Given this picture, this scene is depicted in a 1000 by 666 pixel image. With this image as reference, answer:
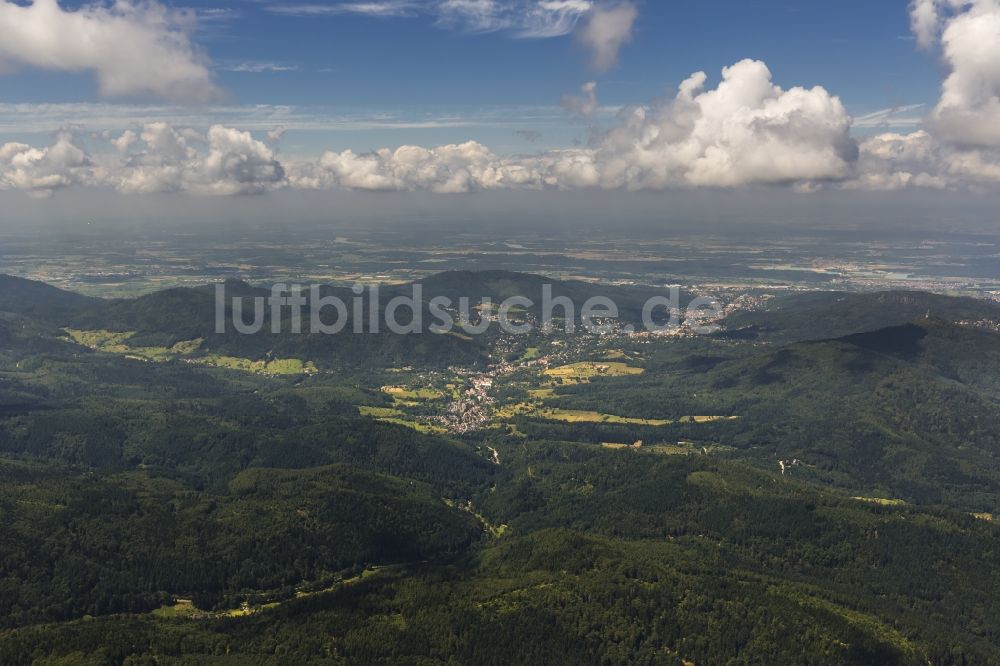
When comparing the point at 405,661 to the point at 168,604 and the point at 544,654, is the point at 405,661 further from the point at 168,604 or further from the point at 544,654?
the point at 168,604

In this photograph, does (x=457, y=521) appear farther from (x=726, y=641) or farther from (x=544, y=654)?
(x=726, y=641)

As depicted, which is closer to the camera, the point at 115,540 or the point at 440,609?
the point at 440,609

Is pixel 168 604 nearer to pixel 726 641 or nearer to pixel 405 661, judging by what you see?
pixel 405 661

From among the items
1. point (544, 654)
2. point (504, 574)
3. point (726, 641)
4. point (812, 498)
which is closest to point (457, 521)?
point (504, 574)

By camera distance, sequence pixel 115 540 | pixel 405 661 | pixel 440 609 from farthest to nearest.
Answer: pixel 115 540 < pixel 440 609 < pixel 405 661

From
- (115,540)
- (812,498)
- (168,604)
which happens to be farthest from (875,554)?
(115,540)

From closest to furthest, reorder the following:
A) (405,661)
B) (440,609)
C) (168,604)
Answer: (405,661) < (440,609) < (168,604)

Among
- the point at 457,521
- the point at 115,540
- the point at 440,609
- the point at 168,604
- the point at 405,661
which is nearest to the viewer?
the point at 405,661

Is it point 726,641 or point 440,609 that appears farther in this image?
point 440,609

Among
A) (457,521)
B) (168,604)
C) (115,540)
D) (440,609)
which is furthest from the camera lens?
(457,521)
